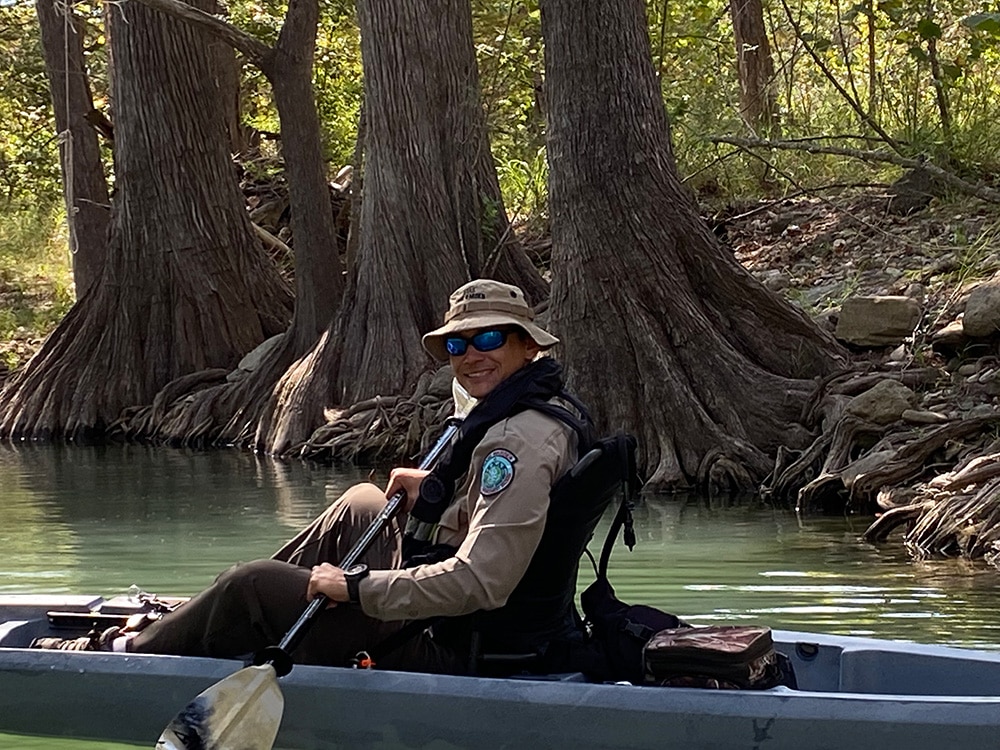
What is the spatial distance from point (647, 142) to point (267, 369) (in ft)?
16.7

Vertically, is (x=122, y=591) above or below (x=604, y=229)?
below

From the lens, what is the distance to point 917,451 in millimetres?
9977

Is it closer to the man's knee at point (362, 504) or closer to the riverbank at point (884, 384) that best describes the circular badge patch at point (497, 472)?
the man's knee at point (362, 504)

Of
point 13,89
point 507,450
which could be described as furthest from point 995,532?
point 13,89

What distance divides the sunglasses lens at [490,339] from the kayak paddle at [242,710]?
81cm

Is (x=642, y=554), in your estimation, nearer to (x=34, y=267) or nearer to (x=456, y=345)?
(x=456, y=345)

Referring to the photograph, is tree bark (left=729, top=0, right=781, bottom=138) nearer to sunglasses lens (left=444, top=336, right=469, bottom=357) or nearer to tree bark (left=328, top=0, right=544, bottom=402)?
tree bark (left=328, top=0, right=544, bottom=402)

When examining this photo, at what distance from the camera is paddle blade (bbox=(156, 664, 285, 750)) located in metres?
4.73

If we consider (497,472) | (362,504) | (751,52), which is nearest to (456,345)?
(497,472)

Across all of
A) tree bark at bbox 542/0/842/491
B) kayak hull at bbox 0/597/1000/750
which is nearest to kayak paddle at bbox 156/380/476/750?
kayak hull at bbox 0/597/1000/750

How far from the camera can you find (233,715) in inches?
185

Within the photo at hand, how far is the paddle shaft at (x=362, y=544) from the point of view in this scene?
15.9ft

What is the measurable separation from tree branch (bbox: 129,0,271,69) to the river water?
11.6 ft

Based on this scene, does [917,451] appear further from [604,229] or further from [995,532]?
[604,229]
